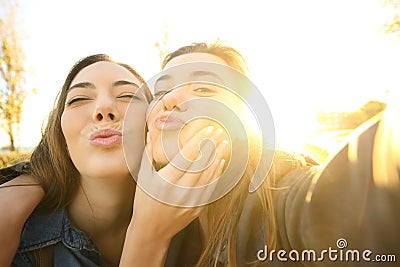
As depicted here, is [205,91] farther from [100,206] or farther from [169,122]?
[100,206]

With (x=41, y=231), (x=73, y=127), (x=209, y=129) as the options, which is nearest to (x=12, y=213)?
(x=41, y=231)

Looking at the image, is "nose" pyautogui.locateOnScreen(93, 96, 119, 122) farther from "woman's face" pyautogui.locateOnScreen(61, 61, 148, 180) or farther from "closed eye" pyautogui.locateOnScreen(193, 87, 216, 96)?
"closed eye" pyautogui.locateOnScreen(193, 87, 216, 96)

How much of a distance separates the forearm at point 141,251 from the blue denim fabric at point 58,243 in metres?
0.32

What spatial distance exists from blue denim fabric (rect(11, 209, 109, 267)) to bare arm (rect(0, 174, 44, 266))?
119 mm

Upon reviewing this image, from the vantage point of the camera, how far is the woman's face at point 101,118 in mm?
1160

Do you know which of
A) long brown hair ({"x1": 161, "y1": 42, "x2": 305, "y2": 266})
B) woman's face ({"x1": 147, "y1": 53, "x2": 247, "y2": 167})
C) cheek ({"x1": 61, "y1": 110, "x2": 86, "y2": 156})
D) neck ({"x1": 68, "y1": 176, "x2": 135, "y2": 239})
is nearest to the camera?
long brown hair ({"x1": 161, "y1": 42, "x2": 305, "y2": 266})

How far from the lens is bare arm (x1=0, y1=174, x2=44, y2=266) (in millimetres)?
1080

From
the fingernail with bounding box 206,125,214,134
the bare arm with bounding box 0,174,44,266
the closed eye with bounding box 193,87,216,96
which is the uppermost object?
the closed eye with bounding box 193,87,216,96

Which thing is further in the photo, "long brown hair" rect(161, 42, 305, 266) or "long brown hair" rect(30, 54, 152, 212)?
"long brown hair" rect(30, 54, 152, 212)

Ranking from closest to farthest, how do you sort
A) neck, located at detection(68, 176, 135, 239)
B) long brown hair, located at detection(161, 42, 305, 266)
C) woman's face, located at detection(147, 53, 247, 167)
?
long brown hair, located at detection(161, 42, 305, 266) → woman's face, located at detection(147, 53, 247, 167) → neck, located at detection(68, 176, 135, 239)

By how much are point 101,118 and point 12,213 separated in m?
0.38

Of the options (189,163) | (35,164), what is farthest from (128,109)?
(35,164)

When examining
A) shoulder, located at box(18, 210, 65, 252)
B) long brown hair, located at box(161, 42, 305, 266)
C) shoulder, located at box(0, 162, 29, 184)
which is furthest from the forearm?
shoulder, located at box(0, 162, 29, 184)

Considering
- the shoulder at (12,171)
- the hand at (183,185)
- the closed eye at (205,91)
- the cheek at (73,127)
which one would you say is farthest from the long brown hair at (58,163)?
the hand at (183,185)
